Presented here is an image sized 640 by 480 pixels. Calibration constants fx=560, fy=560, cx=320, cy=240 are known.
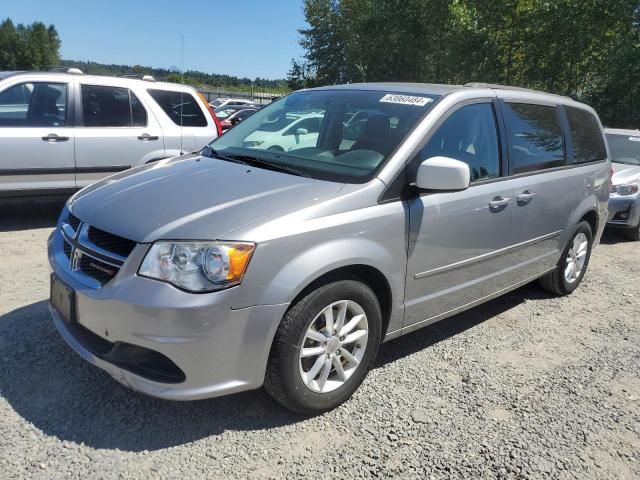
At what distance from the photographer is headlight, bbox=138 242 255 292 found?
2.45 meters

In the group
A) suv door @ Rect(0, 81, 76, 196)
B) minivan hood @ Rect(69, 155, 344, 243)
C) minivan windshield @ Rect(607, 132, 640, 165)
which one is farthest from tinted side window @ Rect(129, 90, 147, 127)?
minivan windshield @ Rect(607, 132, 640, 165)

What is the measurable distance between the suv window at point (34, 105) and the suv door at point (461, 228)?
4.64m

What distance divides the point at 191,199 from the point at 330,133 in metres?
1.14

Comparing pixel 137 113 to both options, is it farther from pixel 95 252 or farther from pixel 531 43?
pixel 531 43

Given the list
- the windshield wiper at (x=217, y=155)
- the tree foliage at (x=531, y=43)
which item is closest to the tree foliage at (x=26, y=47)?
the tree foliage at (x=531, y=43)

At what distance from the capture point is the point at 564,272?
16.3ft

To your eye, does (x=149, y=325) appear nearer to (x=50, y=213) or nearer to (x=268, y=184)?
(x=268, y=184)

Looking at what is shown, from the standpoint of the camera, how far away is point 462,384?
11.2ft

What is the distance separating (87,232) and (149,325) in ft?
2.30

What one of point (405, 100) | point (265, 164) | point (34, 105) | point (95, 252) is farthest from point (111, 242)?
point (34, 105)

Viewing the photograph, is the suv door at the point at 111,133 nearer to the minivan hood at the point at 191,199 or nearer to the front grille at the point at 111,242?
the minivan hood at the point at 191,199

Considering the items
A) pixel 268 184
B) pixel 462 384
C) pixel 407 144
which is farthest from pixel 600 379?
pixel 268 184

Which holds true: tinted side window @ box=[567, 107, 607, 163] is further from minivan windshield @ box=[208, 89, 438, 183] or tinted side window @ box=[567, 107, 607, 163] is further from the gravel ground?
minivan windshield @ box=[208, 89, 438, 183]

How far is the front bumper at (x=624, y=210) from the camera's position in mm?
7453
